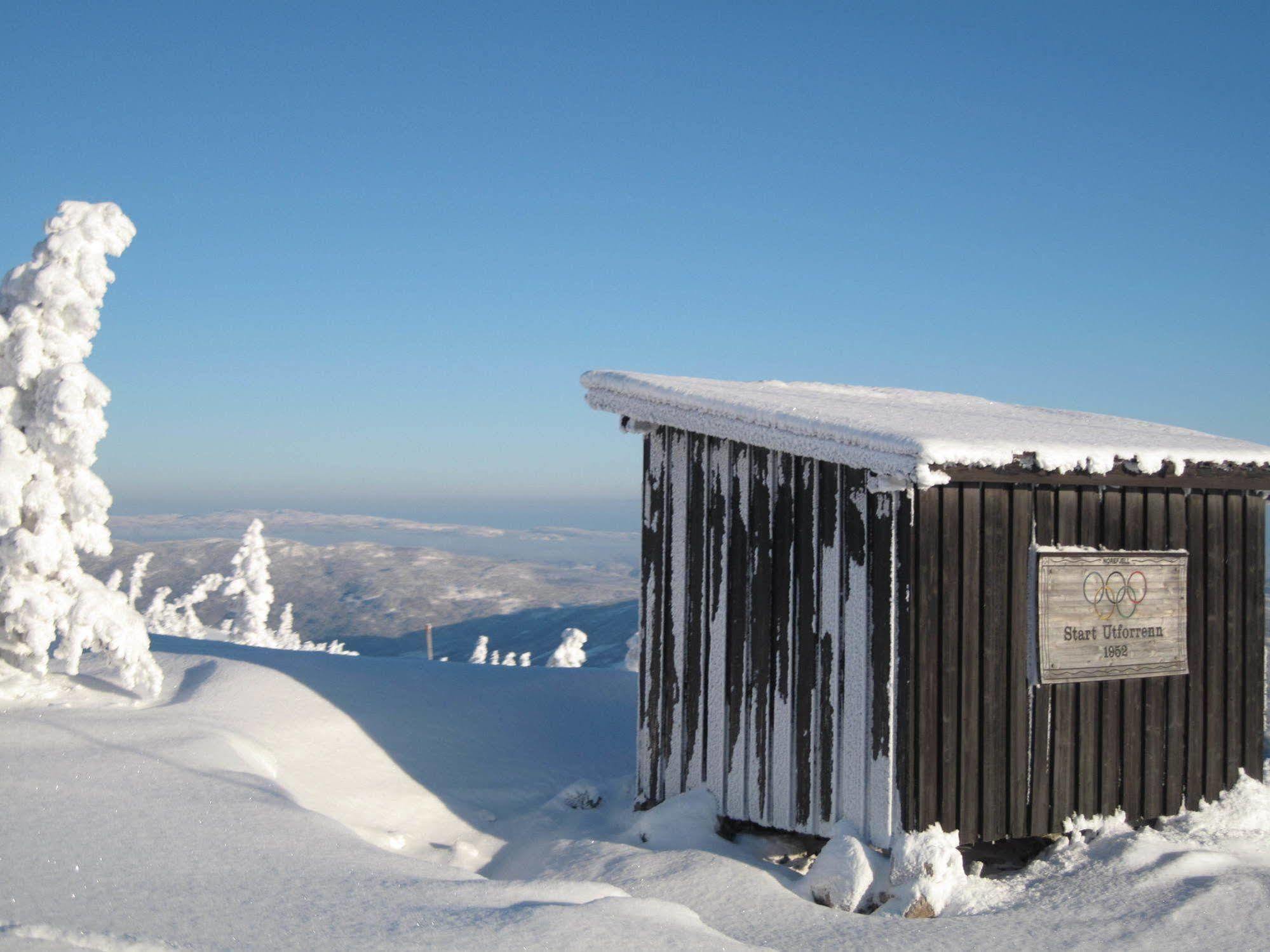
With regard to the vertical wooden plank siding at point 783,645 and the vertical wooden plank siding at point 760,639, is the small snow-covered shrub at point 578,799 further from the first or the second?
the vertical wooden plank siding at point 783,645

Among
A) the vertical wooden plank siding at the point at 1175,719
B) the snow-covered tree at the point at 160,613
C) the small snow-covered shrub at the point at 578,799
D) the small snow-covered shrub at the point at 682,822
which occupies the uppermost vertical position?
the vertical wooden plank siding at the point at 1175,719

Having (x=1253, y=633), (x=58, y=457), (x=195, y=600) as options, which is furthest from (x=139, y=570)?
(x=1253, y=633)

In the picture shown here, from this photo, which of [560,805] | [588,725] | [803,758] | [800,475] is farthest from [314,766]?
[800,475]

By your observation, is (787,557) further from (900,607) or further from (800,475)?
(900,607)

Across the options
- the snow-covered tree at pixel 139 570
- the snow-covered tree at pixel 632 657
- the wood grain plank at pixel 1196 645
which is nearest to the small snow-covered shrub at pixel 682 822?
the wood grain plank at pixel 1196 645

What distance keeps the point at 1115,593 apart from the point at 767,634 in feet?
8.10

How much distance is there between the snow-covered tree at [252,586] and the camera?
33125 mm

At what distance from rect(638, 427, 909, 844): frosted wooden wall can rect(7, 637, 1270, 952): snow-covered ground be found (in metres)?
0.54

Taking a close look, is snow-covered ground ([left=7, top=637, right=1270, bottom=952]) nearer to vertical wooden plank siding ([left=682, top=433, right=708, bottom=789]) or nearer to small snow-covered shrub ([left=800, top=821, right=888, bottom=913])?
small snow-covered shrub ([left=800, top=821, right=888, bottom=913])

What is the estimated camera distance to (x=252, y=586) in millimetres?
33906

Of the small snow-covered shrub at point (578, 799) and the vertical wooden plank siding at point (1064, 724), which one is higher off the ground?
the vertical wooden plank siding at point (1064, 724)

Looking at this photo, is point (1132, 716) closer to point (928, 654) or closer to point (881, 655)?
point (928, 654)

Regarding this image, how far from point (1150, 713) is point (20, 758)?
8082 mm

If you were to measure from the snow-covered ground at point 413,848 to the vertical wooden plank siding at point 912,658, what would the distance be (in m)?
0.45
